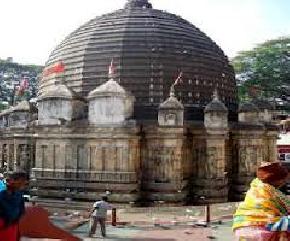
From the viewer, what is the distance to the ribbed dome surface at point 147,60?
20844 millimetres

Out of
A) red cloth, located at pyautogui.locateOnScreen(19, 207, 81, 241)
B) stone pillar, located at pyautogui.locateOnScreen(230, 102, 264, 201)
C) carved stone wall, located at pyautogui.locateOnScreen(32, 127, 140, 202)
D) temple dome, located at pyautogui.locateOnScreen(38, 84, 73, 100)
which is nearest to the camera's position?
red cloth, located at pyautogui.locateOnScreen(19, 207, 81, 241)

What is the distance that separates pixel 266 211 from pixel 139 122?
49.4 ft

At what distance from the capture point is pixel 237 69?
40.2 m

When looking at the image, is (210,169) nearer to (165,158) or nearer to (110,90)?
(165,158)

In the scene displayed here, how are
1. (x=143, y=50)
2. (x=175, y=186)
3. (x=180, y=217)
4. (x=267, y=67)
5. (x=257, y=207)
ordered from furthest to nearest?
(x=267, y=67)
(x=143, y=50)
(x=175, y=186)
(x=180, y=217)
(x=257, y=207)

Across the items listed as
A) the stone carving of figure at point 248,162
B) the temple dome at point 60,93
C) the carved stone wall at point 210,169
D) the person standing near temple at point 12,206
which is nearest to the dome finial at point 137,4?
the temple dome at point 60,93

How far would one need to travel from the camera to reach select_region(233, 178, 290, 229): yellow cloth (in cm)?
406

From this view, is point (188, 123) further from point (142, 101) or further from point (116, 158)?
point (116, 158)

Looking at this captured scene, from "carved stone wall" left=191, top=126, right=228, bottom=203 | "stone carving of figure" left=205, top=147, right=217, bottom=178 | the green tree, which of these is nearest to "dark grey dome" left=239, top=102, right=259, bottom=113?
"carved stone wall" left=191, top=126, right=228, bottom=203

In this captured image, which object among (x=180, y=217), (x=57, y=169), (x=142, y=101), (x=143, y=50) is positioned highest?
(x=143, y=50)

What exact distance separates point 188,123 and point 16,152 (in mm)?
7548

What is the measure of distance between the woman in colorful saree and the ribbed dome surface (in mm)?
16049

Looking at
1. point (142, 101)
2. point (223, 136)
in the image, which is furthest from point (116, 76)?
point (223, 136)

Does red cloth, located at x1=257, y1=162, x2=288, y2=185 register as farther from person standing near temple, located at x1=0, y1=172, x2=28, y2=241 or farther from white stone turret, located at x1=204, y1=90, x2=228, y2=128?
white stone turret, located at x1=204, y1=90, x2=228, y2=128
